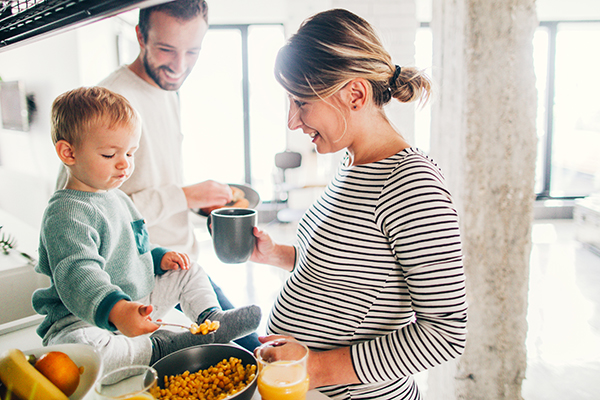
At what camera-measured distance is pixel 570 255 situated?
4.82 m

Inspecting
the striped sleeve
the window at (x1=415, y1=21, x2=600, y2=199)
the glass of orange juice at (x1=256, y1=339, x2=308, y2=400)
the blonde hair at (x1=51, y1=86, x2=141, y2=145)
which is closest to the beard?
the blonde hair at (x1=51, y1=86, x2=141, y2=145)

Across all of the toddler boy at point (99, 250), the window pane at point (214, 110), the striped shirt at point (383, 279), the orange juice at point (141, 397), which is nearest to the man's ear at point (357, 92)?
Answer: the striped shirt at point (383, 279)

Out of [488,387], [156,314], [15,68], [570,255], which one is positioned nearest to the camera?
[156,314]

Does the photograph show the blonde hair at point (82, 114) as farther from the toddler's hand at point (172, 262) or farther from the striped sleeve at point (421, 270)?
the striped sleeve at point (421, 270)

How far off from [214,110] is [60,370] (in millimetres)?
5923

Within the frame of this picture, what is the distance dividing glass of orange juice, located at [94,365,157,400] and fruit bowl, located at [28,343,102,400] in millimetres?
100

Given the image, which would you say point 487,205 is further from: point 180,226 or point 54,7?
point 54,7

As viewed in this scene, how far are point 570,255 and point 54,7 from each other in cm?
557

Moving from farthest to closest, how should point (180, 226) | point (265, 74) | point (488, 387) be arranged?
point (265, 74)
point (488, 387)
point (180, 226)

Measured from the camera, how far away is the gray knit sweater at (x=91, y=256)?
29.6 inches

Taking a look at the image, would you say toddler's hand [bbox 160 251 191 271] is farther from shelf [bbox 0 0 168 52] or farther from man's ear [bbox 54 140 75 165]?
shelf [bbox 0 0 168 52]

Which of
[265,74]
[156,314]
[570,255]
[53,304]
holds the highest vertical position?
[265,74]

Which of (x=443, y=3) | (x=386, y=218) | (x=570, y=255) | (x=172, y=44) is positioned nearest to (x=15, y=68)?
(x=172, y=44)

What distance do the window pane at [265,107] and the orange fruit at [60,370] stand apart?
564cm
